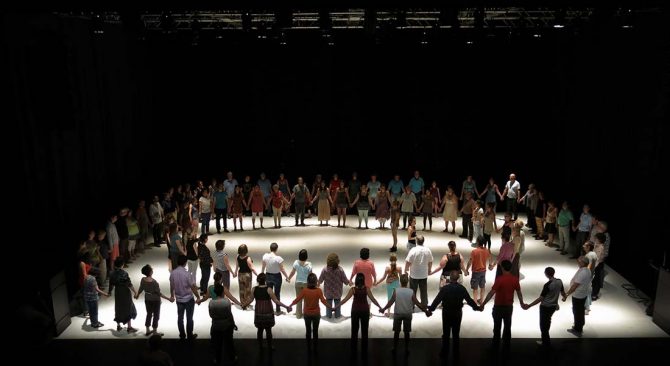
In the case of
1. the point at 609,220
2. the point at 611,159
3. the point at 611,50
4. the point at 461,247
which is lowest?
the point at 461,247

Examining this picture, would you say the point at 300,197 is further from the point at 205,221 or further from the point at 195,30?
the point at 195,30

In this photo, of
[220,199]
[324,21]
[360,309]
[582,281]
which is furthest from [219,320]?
[220,199]

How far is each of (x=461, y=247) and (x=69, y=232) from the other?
28.2 feet

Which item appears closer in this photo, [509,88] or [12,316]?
[12,316]

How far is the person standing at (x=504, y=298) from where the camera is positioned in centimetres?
885

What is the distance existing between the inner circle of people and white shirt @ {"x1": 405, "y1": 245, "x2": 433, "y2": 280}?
0.02m

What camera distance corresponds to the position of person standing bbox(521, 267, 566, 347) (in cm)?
900

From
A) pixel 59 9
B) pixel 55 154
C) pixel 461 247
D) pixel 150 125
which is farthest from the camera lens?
pixel 150 125

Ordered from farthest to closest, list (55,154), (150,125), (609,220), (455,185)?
(455,185) < (150,125) < (609,220) < (55,154)

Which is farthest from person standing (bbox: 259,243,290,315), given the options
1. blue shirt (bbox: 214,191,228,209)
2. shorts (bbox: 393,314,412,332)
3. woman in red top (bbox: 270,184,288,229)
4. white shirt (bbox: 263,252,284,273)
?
woman in red top (bbox: 270,184,288,229)

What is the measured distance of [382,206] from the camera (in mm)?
16094

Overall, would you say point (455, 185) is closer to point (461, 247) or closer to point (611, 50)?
point (461, 247)

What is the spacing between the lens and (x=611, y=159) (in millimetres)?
13742

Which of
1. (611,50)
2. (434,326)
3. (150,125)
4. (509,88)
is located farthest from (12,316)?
(509,88)
